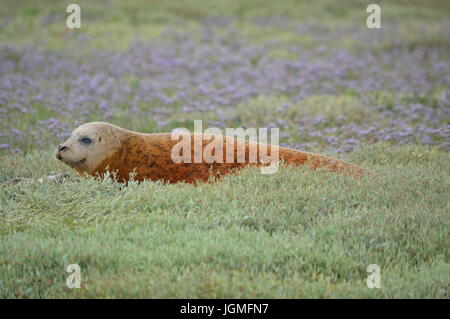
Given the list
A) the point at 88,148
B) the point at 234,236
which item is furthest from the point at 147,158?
the point at 234,236

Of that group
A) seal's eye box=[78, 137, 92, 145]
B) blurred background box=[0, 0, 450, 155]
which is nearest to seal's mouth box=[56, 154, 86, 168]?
seal's eye box=[78, 137, 92, 145]

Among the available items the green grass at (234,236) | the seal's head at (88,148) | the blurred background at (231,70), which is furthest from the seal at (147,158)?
the blurred background at (231,70)

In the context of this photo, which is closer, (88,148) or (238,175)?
(238,175)

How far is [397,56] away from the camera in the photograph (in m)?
19.1

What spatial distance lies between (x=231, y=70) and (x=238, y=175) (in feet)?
34.6

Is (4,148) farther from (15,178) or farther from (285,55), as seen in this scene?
(285,55)

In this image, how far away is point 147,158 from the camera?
7059 millimetres

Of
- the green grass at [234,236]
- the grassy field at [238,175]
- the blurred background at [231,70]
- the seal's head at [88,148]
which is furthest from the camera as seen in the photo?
the blurred background at [231,70]

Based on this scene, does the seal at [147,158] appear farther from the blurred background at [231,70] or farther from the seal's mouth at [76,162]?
the blurred background at [231,70]

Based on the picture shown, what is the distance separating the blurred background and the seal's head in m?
2.23

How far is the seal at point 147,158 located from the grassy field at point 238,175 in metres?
0.33

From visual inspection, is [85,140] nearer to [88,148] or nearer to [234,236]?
[88,148]

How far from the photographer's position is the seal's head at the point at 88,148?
694 cm

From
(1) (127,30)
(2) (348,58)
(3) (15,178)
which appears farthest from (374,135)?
(1) (127,30)
